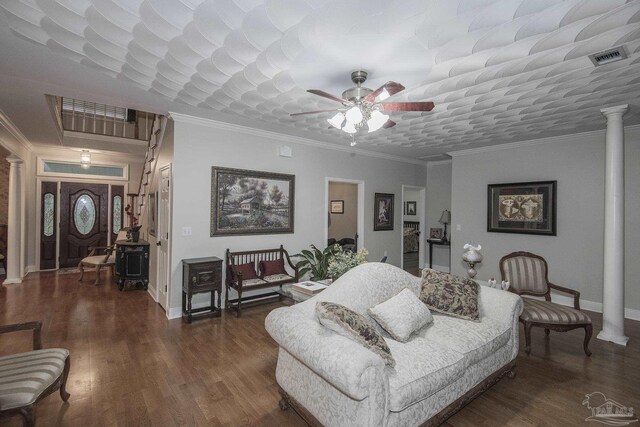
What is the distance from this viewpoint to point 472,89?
300cm

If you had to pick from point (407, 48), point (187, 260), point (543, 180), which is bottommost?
point (187, 260)

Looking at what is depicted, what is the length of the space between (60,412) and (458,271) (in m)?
5.99

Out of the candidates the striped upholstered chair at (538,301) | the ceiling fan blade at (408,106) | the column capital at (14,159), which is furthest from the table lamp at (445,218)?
the column capital at (14,159)

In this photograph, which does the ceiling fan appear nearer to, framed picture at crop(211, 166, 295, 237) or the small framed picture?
framed picture at crop(211, 166, 295, 237)

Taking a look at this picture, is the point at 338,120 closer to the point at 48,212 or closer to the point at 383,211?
the point at 383,211

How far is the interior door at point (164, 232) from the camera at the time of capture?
414 cm

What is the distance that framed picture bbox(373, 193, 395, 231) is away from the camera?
6406mm

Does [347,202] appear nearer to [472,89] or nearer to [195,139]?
[195,139]

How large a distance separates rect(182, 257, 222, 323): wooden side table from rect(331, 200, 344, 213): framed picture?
16.0 ft

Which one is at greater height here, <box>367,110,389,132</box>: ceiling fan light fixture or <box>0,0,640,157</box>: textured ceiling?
<box>0,0,640,157</box>: textured ceiling

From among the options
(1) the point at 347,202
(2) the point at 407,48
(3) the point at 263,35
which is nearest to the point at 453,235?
(1) the point at 347,202

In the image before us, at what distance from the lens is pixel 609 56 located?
7.59 feet

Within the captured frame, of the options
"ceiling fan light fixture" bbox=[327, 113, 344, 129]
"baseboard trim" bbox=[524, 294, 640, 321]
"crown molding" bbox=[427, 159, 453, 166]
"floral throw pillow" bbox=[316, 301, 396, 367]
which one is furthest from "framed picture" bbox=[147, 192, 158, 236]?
"baseboard trim" bbox=[524, 294, 640, 321]

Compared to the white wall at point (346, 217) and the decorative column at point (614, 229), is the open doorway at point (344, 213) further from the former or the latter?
the decorative column at point (614, 229)
